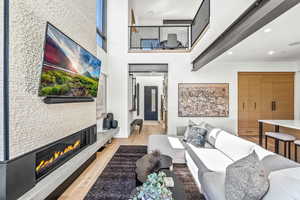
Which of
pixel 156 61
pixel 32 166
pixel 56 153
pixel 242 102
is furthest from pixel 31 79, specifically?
pixel 242 102

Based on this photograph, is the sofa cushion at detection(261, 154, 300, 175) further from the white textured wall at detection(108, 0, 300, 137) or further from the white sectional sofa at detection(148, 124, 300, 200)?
the white textured wall at detection(108, 0, 300, 137)

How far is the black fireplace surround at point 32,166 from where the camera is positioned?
141 cm

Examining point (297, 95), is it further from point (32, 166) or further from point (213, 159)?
point (32, 166)

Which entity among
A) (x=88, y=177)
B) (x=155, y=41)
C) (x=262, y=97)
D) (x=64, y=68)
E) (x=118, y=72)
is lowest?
(x=88, y=177)

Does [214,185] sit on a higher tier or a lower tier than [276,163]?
Answer: lower

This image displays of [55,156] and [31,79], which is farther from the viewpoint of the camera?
[55,156]

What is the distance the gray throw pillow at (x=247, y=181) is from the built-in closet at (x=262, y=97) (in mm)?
4579

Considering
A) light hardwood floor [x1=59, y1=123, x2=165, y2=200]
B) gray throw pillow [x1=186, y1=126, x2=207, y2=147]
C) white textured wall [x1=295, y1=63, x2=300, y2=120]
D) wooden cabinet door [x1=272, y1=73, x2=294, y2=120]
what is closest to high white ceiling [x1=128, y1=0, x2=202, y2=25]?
wooden cabinet door [x1=272, y1=73, x2=294, y2=120]

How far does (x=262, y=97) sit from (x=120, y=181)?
5334 millimetres

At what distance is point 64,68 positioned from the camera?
212cm

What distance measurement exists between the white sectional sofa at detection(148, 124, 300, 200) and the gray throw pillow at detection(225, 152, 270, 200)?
6 cm

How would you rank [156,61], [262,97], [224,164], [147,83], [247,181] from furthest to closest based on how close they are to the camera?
1. [147,83]
2. [156,61]
3. [262,97]
4. [224,164]
5. [247,181]

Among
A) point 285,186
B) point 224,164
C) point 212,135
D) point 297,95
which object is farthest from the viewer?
point 297,95

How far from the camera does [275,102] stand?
5285mm
